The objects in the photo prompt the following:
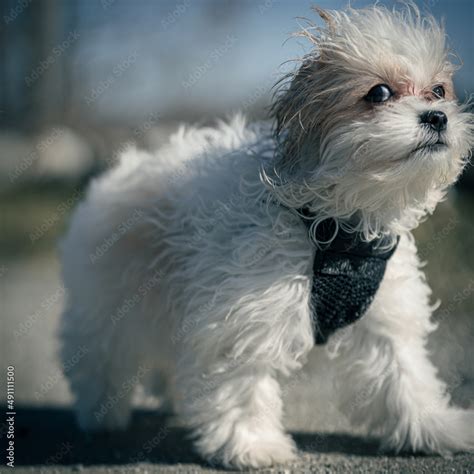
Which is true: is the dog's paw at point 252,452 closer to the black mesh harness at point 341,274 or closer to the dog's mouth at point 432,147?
the black mesh harness at point 341,274

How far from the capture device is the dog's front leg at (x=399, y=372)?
3.21m

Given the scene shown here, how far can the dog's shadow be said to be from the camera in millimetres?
3377

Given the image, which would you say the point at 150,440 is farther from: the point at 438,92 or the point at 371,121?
the point at 438,92

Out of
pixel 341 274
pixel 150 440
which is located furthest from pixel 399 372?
pixel 150 440

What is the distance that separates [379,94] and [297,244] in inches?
28.7

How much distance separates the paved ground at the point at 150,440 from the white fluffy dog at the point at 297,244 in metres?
0.13

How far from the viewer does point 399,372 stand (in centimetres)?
325

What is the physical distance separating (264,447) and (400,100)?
1.59 metres

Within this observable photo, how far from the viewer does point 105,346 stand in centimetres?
373

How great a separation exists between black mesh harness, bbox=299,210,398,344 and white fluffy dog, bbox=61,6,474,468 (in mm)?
16

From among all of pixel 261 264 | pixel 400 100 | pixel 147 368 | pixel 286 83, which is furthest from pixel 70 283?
pixel 400 100

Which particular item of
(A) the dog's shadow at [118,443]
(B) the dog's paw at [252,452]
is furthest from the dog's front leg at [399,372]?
(B) the dog's paw at [252,452]

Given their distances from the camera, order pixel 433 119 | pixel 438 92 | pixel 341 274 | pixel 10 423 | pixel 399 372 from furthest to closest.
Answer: pixel 10 423 → pixel 399 372 → pixel 341 274 → pixel 438 92 → pixel 433 119

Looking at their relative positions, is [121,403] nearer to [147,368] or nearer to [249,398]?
[147,368]
